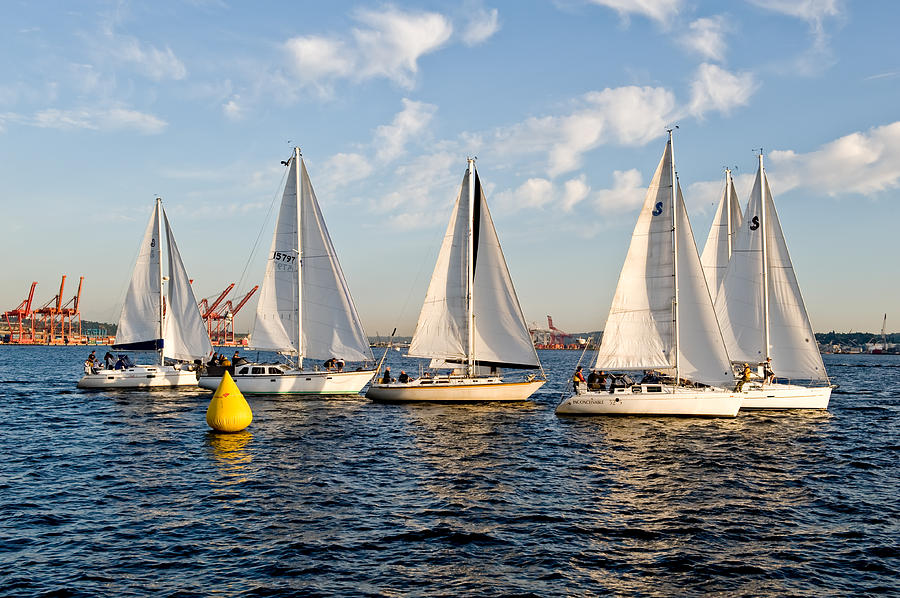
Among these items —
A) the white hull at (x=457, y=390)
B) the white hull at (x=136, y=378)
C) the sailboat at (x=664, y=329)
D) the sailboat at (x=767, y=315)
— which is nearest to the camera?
the sailboat at (x=664, y=329)

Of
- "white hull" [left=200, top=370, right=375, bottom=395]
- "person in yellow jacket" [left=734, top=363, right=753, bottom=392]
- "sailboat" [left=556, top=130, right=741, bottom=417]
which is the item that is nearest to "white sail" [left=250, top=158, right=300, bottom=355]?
"white hull" [left=200, top=370, right=375, bottom=395]

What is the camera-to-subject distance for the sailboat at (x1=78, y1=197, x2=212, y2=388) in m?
50.4

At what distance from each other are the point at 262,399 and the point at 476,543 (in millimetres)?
29654

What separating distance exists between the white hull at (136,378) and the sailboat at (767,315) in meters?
39.8

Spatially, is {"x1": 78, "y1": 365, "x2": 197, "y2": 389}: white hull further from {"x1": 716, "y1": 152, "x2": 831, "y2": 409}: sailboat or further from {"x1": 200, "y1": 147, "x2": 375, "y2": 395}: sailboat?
{"x1": 716, "y1": 152, "x2": 831, "y2": 409}: sailboat

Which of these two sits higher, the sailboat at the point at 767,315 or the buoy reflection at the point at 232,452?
the sailboat at the point at 767,315

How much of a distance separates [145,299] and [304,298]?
1620 centimetres

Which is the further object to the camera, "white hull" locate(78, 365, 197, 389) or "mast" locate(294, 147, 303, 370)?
"white hull" locate(78, 365, 197, 389)

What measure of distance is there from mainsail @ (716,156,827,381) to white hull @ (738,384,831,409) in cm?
96

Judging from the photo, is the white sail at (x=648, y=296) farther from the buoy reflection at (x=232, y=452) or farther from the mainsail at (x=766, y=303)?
the buoy reflection at (x=232, y=452)

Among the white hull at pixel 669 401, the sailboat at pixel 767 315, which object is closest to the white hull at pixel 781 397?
the sailboat at pixel 767 315

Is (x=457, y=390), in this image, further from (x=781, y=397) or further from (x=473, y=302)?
(x=781, y=397)

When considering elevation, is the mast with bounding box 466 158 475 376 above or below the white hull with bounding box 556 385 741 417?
above

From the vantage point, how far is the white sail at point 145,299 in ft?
166
